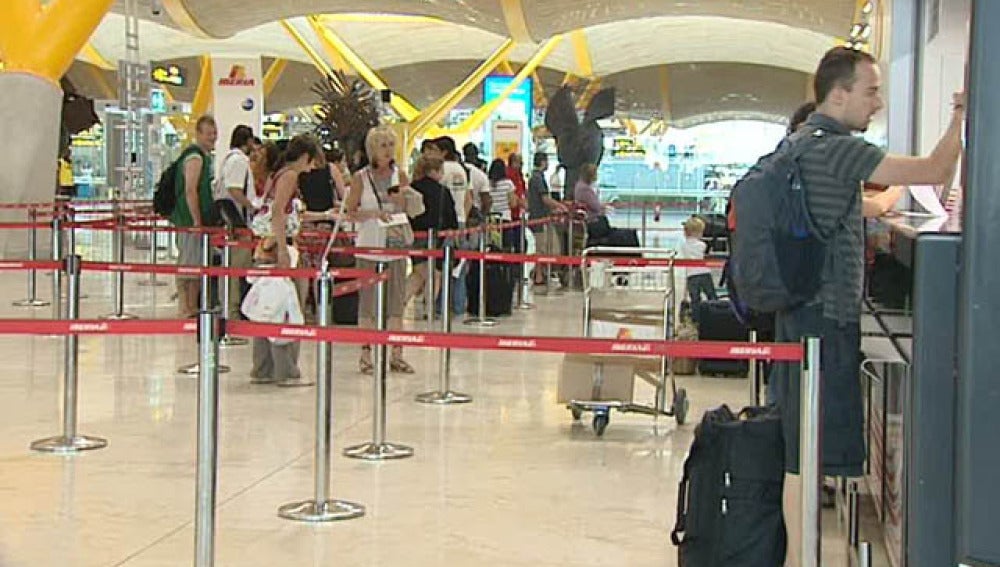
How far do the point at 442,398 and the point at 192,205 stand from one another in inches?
173

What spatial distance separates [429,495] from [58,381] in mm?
4233

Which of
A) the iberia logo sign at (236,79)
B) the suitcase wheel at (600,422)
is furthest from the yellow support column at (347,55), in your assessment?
the suitcase wheel at (600,422)

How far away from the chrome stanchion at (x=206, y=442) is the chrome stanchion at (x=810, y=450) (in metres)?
2.02

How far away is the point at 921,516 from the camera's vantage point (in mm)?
3408

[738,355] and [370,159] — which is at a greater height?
[370,159]

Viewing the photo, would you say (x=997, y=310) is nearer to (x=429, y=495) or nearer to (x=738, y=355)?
(x=738, y=355)

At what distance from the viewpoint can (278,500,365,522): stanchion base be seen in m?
6.57

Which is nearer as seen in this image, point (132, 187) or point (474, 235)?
point (474, 235)

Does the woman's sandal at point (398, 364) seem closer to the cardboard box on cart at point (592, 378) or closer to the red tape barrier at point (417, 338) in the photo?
the cardboard box on cart at point (592, 378)

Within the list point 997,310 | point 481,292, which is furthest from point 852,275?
point 481,292

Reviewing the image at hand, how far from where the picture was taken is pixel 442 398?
32.6 feet

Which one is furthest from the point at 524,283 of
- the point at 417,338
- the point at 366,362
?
the point at 417,338

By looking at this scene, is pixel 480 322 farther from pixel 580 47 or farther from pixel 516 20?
pixel 580 47

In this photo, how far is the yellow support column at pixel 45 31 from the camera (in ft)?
59.0
